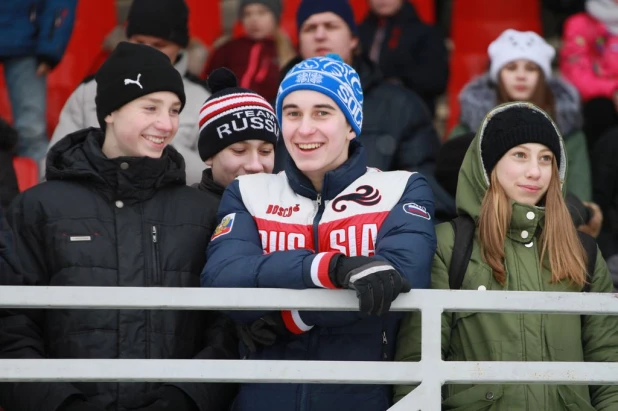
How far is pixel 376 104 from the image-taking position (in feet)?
25.4

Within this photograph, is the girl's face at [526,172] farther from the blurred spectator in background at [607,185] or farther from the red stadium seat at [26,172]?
the red stadium seat at [26,172]

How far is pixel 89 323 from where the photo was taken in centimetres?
520

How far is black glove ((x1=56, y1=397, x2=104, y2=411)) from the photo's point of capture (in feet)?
16.4

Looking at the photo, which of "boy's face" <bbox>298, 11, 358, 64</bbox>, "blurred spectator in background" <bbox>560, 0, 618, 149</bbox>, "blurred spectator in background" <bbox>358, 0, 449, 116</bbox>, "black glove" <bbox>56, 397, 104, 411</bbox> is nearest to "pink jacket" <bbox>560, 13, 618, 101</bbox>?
"blurred spectator in background" <bbox>560, 0, 618, 149</bbox>

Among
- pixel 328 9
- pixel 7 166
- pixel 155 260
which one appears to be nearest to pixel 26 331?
pixel 155 260

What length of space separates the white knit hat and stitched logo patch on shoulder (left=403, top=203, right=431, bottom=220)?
3.14m

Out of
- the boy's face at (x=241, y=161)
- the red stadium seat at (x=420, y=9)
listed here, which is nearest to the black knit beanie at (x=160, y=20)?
the boy's face at (x=241, y=161)

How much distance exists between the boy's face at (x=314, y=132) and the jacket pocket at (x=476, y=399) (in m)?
0.98

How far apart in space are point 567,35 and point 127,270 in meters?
5.19

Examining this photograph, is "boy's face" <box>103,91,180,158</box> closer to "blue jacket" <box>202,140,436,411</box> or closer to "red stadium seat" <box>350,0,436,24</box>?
"blue jacket" <box>202,140,436,411</box>

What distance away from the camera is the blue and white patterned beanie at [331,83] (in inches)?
207

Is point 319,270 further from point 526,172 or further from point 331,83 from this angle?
point 526,172

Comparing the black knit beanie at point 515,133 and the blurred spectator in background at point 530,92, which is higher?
the blurred spectator in background at point 530,92

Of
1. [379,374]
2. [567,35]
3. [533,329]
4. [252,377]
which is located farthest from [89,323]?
[567,35]
